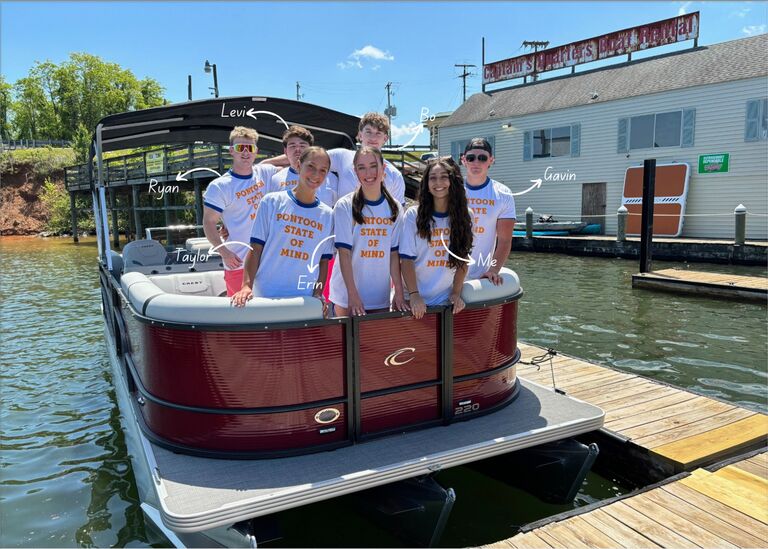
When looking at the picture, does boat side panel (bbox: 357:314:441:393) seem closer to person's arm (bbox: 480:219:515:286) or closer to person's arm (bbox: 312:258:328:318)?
person's arm (bbox: 312:258:328:318)

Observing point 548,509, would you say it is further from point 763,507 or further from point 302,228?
point 302,228

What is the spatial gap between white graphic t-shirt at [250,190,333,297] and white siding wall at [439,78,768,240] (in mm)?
16548

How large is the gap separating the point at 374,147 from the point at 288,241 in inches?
37.3

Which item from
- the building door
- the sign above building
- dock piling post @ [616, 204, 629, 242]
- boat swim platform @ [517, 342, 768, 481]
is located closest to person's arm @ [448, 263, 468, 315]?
boat swim platform @ [517, 342, 768, 481]

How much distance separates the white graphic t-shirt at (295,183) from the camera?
4.17 m

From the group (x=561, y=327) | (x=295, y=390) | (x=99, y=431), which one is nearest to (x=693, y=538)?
(x=295, y=390)

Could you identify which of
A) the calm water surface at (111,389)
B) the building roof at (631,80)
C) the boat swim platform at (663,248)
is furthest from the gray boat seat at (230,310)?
the building roof at (631,80)

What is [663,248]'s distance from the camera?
51.4 ft

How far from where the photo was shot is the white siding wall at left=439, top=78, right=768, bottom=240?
16.5 meters

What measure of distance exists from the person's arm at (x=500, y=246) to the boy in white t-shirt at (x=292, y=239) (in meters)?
1.14

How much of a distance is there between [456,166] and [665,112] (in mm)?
17713

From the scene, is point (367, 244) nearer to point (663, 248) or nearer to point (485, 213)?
point (485, 213)

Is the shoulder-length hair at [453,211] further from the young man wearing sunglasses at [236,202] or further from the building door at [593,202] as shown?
the building door at [593,202]

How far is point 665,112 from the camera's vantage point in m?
18.2
